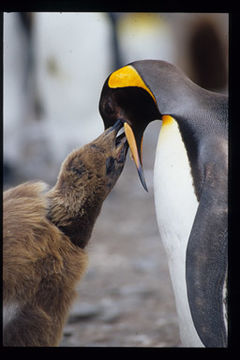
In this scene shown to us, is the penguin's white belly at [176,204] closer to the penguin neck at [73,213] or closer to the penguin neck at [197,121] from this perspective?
the penguin neck at [197,121]

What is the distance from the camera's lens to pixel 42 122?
11.4 feet

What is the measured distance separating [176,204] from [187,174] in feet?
0.24

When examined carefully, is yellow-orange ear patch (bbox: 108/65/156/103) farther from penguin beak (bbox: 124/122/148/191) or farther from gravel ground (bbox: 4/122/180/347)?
gravel ground (bbox: 4/122/180/347)

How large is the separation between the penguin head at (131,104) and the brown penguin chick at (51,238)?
5cm

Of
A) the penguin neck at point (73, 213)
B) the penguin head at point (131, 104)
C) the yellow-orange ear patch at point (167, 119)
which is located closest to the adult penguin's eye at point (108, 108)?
the penguin head at point (131, 104)

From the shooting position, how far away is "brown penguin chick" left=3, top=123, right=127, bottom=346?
3.67ft

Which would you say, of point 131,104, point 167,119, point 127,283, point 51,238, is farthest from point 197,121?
point 127,283

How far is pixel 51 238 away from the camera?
1165 millimetres

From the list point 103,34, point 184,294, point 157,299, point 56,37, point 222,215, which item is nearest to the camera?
point 222,215

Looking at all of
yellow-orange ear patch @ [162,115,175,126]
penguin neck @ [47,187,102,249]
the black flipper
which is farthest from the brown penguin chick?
the black flipper

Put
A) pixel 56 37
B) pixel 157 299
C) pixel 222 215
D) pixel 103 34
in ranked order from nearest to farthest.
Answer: pixel 222 215
pixel 157 299
pixel 56 37
pixel 103 34
